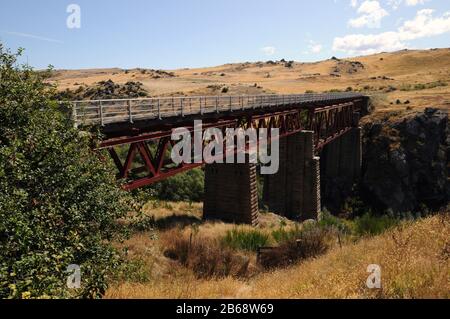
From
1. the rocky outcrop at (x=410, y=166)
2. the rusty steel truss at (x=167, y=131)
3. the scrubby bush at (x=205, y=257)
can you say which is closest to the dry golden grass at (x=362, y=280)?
the rusty steel truss at (x=167, y=131)

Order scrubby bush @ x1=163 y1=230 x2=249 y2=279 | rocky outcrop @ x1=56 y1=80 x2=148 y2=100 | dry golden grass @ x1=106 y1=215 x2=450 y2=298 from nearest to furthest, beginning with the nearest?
1. dry golden grass @ x1=106 y1=215 x2=450 y2=298
2. scrubby bush @ x1=163 y1=230 x2=249 y2=279
3. rocky outcrop @ x1=56 y1=80 x2=148 y2=100

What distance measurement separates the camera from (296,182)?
139 feet

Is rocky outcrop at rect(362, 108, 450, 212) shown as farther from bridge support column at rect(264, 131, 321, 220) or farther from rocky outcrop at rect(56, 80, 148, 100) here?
rocky outcrop at rect(56, 80, 148, 100)

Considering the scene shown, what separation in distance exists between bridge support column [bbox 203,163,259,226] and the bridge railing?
15.7 ft

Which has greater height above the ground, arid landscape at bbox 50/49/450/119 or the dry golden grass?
arid landscape at bbox 50/49/450/119

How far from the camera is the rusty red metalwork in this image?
17172mm

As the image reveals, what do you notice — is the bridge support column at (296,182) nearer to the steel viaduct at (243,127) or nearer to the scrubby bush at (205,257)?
the steel viaduct at (243,127)

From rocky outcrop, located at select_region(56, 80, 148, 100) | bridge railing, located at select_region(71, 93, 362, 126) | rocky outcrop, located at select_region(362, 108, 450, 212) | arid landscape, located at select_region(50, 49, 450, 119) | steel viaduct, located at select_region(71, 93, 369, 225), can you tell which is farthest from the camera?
arid landscape, located at select_region(50, 49, 450, 119)

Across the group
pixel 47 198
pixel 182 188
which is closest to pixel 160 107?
pixel 47 198

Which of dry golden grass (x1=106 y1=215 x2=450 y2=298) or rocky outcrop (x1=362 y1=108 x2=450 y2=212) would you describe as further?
rocky outcrop (x1=362 y1=108 x2=450 y2=212)

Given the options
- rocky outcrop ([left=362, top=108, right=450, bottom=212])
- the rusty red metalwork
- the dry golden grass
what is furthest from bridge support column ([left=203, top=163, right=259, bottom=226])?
rocky outcrop ([left=362, top=108, right=450, bottom=212])
